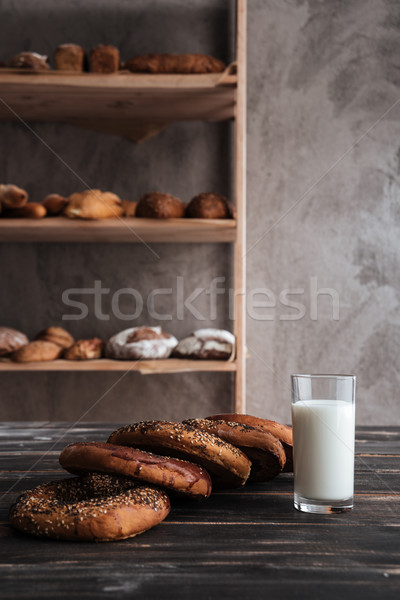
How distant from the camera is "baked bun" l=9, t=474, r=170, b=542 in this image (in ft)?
1.73

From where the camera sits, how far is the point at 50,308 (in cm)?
235

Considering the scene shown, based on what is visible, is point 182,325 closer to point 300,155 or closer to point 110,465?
point 300,155

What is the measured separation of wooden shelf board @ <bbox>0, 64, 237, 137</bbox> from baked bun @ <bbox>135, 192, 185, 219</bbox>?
1.26 feet

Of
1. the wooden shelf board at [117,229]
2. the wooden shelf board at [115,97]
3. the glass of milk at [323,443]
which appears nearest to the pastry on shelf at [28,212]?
the wooden shelf board at [117,229]

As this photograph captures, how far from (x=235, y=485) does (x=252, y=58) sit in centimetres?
215

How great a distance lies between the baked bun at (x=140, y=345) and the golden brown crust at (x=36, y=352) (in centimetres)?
20

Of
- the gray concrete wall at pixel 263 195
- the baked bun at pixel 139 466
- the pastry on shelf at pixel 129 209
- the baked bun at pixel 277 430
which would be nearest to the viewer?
the baked bun at pixel 139 466

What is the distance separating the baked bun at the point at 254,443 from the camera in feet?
2.21

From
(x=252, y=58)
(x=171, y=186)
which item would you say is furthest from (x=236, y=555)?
(x=252, y=58)

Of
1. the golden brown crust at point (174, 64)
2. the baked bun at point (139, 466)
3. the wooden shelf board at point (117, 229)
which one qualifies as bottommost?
the baked bun at point (139, 466)

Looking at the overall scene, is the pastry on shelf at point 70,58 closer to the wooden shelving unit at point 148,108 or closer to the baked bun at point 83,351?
the wooden shelving unit at point 148,108

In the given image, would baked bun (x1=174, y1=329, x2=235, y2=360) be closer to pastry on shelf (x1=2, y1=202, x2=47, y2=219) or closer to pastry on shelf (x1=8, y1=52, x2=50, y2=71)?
pastry on shelf (x1=2, y1=202, x2=47, y2=219)

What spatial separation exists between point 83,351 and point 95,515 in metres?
1.49

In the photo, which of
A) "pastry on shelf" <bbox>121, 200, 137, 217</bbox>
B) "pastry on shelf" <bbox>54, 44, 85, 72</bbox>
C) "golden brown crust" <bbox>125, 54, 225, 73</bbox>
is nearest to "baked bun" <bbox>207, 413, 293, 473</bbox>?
"pastry on shelf" <bbox>121, 200, 137, 217</bbox>
